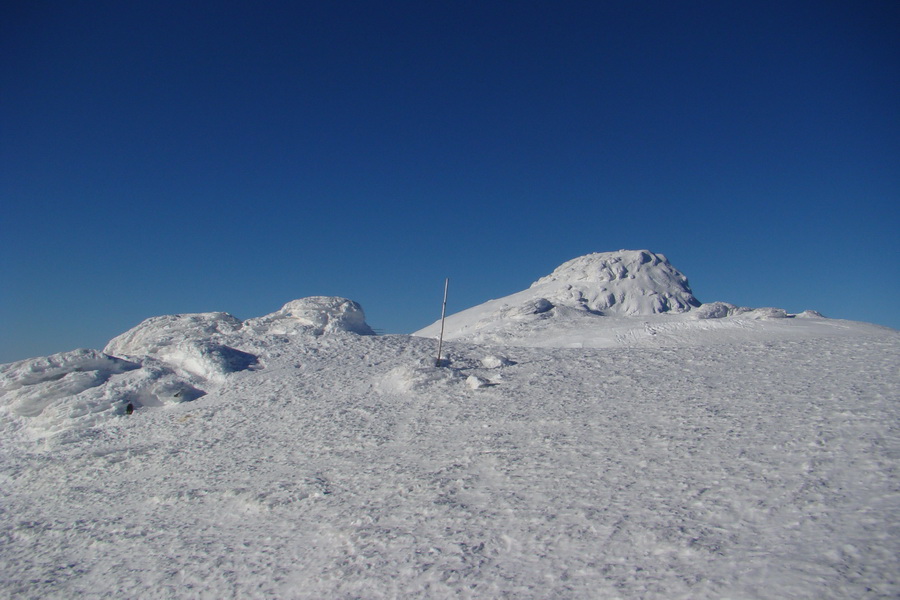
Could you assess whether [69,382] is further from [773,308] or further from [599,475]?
[773,308]

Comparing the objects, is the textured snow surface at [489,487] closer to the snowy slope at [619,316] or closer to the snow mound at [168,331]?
the snow mound at [168,331]

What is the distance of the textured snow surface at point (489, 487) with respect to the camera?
5961 millimetres

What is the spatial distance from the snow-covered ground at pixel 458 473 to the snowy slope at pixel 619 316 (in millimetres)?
5307

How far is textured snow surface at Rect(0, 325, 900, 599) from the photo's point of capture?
5.96 metres

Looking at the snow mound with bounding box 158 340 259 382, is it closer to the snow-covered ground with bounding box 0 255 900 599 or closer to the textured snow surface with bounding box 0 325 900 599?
the snow-covered ground with bounding box 0 255 900 599

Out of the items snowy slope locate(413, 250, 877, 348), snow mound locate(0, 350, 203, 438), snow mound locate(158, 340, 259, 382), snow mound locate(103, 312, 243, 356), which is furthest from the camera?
snowy slope locate(413, 250, 877, 348)

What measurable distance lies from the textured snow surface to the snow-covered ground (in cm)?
4

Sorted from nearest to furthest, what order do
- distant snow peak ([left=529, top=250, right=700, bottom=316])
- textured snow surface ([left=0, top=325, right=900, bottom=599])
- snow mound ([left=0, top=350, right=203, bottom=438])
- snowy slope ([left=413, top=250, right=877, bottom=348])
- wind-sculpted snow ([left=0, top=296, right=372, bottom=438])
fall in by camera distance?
textured snow surface ([left=0, top=325, right=900, bottom=599]) → snow mound ([left=0, top=350, right=203, bottom=438]) → wind-sculpted snow ([left=0, top=296, right=372, bottom=438]) → snowy slope ([left=413, top=250, right=877, bottom=348]) → distant snow peak ([left=529, top=250, right=700, bottom=316])

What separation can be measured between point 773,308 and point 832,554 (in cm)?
2510

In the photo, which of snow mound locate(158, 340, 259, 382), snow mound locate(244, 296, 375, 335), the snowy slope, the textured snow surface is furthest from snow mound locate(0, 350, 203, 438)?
the snowy slope

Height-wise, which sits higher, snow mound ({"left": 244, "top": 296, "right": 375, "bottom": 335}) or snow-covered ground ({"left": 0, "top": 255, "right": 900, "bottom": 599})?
snow mound ({"left": 244, "top": 296, "right": 375, "bottom": 335})

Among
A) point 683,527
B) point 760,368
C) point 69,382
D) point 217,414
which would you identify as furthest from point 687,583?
point 69,382

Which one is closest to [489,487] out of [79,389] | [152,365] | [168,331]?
[152,365]

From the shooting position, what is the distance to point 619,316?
3650cm
